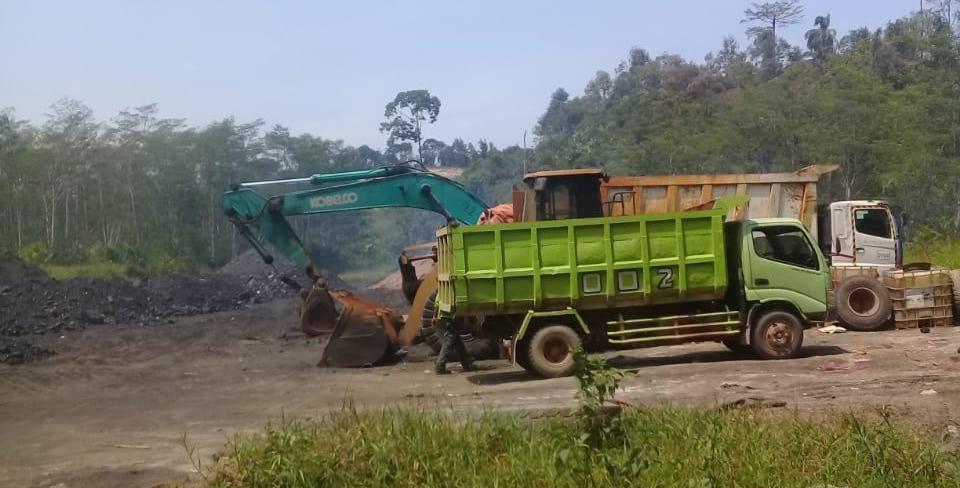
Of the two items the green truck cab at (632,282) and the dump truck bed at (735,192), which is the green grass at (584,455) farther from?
the dump truck bed at (735,192)

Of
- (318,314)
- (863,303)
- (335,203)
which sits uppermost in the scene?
(335,203)

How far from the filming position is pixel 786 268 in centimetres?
1307

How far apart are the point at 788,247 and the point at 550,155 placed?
3821cm

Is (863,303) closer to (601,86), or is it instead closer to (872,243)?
(872,243)

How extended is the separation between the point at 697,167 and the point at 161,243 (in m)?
25.0

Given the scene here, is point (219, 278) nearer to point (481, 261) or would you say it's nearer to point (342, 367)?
point (342, 367)

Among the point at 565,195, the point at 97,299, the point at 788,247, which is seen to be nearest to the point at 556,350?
the point at 565,195

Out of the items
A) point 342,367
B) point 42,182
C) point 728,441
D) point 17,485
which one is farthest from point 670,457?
point 42,182

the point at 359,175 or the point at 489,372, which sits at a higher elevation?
the point at 359,175

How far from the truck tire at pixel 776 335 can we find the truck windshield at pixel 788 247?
747 mm

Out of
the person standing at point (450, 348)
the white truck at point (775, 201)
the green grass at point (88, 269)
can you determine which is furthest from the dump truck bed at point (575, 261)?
the green grass at point (88, 269)

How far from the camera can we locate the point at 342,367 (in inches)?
602

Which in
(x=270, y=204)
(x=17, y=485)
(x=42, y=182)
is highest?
(x=42, y=182)

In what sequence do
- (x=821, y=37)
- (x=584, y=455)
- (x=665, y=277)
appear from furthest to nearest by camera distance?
(x=821, y=37)
(x=665, y=277)
(x=584, y=455)
